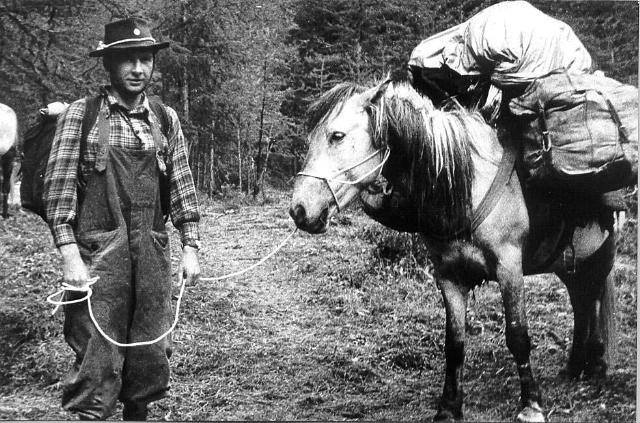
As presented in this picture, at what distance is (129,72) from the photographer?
333 cm

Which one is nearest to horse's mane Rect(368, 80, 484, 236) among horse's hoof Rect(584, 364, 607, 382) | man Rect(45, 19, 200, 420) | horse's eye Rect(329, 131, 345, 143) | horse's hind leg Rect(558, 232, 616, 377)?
horse's eye Rect(329, 131, 345, 143)

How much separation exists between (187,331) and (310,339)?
703 mm

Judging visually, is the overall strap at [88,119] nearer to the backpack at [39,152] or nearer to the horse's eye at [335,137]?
the backpack at [39,152]

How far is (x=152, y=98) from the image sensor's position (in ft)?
11.4

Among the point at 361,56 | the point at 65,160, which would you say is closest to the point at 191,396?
the point at 65,160

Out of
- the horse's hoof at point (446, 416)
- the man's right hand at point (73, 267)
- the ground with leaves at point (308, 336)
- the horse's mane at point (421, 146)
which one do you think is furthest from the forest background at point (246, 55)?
the horse's hoof at point (446, 416)

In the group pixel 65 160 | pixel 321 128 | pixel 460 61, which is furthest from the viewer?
pixel 460 61

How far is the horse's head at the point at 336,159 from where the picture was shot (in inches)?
131

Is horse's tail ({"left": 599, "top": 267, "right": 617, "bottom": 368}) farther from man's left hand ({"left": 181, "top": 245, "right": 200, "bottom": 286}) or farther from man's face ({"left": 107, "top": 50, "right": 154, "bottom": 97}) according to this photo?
man's face ({"left": 107, "top": 50, "right": 154, "bottom": 97})

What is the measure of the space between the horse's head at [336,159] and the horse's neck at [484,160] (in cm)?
50

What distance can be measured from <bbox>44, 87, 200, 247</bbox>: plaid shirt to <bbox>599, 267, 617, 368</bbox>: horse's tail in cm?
230

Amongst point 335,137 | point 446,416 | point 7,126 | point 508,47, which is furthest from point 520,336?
point 7,126

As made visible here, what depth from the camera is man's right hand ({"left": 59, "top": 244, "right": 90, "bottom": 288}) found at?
3.10 m

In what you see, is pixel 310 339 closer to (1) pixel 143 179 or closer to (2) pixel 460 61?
(1) pixel 143 179
